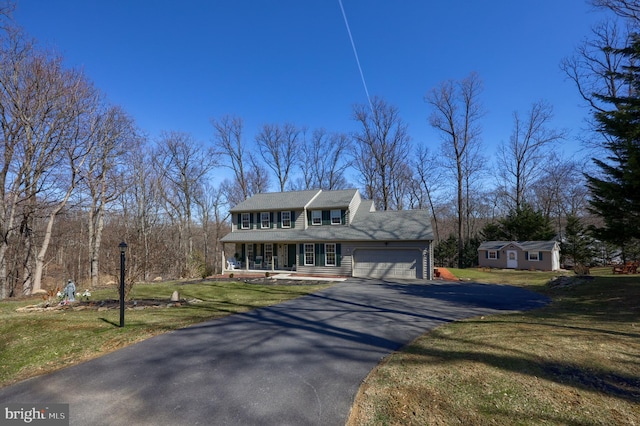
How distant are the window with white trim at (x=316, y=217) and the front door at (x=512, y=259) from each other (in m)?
18.7

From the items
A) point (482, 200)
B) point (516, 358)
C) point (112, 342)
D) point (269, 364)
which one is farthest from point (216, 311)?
point (482, 200)

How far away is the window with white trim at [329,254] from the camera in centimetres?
2103

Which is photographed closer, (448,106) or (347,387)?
(347,387)

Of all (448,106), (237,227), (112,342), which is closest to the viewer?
(112,342)

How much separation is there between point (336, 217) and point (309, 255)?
3549 millimetres

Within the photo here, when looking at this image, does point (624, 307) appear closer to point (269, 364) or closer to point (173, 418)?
point (269, 364)

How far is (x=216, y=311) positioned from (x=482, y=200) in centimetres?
4524

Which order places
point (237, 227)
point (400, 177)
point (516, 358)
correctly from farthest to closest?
1. point (400, 177)
2. point (237, 227)
3. point (516, 358)

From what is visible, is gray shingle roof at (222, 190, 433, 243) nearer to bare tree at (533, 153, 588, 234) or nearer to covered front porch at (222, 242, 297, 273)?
covered front porch at (222, 242, 297, 273)

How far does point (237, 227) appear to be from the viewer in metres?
25.2

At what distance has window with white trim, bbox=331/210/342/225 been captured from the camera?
74.2 ft

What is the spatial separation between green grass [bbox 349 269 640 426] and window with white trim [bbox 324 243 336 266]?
13.7 metres

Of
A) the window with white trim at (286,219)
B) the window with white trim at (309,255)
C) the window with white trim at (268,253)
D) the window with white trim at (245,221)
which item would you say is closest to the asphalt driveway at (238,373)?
the window with white trim at (309,255)

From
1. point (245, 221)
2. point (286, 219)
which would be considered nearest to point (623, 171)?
point (286, 219)
